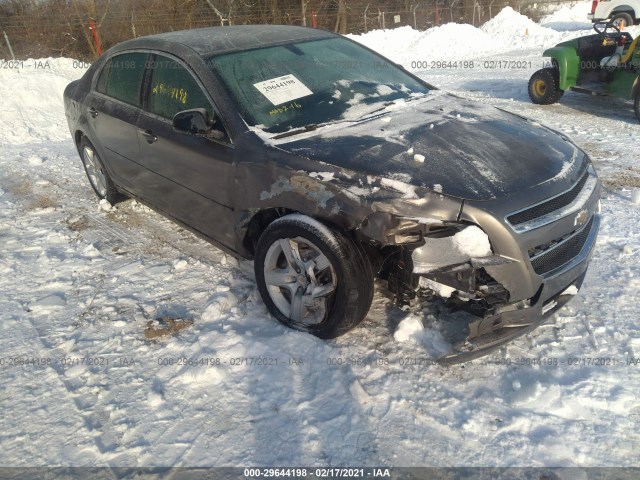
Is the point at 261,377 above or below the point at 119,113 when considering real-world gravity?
below

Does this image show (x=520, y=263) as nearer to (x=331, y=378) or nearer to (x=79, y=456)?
(x=331, y=378)

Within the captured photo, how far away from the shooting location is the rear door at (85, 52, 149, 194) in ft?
13.8

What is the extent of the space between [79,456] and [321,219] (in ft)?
5.57

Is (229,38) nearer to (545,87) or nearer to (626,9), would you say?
(545,87)

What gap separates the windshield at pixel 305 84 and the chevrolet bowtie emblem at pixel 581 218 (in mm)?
1504

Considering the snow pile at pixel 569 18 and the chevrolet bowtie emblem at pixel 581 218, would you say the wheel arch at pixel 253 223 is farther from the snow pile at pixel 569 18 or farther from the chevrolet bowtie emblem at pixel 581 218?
the snow pile at pixel 569 18

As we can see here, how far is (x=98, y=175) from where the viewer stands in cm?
540

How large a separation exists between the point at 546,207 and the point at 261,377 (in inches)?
71.0

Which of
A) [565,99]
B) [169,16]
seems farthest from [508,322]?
[169,16]

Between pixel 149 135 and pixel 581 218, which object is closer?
pixel 581 218

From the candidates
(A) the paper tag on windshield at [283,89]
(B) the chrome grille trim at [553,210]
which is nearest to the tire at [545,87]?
(B) the chrome grille trim at [553,210]

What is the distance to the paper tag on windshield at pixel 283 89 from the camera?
336cm

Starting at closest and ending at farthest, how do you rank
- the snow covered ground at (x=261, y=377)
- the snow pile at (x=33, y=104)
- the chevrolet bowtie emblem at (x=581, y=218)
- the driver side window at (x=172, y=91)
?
1. the snow covered ground at (x=261, y=377)
2. the chevrolet bowtie emblem at (x=581, y=218)
3. the driver side window at (x=172, y=91)
4. the snow pile at (x=33, y=104)

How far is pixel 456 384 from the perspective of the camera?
2.66 metres
